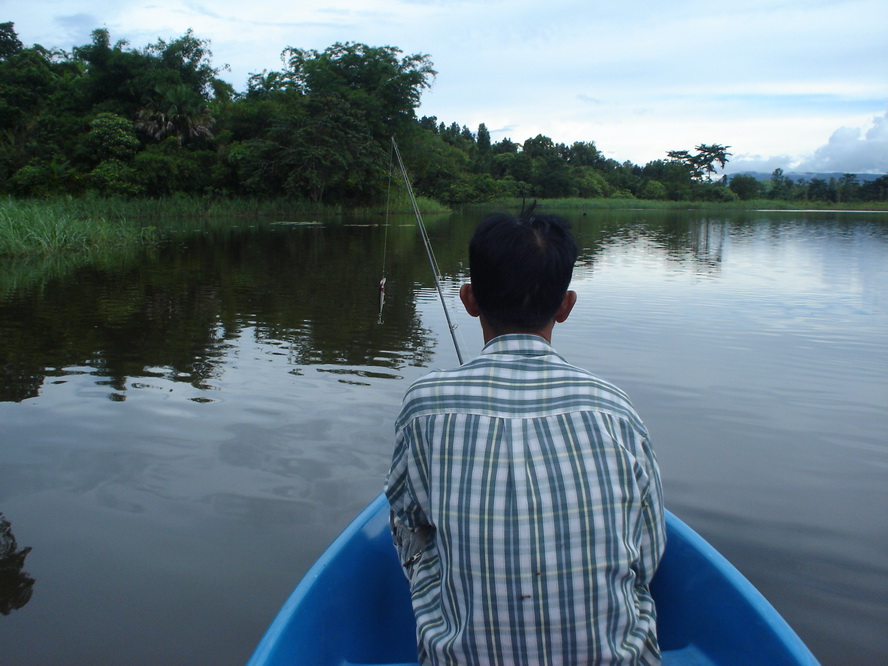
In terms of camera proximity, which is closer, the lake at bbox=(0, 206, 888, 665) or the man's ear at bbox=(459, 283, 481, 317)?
the man's ear at bbox=(459, 283, 481, 317)

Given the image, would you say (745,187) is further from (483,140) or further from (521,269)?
(521,269)

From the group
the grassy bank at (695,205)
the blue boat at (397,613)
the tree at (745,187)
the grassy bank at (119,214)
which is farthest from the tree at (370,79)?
the tree at (745,187)

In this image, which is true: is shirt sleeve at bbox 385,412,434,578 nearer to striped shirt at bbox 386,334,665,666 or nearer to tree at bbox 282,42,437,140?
striped shirt at bbox 386,334,665,666

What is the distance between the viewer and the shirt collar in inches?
46.9

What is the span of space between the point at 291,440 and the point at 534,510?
2774 mm

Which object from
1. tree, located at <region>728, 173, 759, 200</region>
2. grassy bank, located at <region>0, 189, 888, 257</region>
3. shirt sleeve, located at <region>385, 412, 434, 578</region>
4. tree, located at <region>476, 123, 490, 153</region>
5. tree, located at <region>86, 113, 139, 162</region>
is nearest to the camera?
shirt sleeve, located at <region>385, 412, 434, 578</region>

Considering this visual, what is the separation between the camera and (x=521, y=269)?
1.21m

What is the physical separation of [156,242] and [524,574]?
15310mm

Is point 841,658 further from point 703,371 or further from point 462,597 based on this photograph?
point 703,371

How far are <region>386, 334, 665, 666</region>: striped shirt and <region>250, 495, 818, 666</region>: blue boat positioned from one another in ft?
1.62

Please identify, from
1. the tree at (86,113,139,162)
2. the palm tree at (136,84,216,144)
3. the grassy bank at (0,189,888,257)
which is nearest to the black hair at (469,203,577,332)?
the grassy bank at (0,189,888,257)

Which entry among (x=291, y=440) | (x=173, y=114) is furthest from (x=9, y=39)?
(x=291, y=440)

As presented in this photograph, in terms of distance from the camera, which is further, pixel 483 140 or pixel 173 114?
pixel 483 140

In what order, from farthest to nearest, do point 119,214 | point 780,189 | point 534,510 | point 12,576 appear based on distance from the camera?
point 780,189, point 119,214, point 12,576, point 534,510
